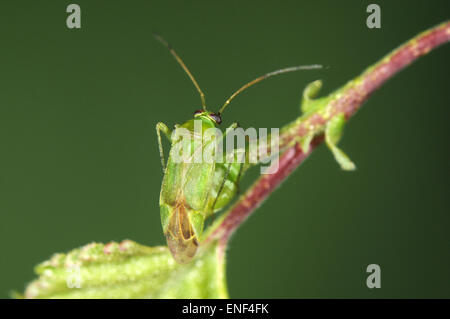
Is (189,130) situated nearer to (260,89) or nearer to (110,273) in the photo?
(110,273)

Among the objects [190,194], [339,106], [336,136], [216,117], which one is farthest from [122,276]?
[339,106]

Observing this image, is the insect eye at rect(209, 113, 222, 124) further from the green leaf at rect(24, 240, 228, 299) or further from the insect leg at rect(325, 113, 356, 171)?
the insect leg at rect(325, 113, 356, 171)

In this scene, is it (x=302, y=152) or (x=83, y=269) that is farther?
(x=83, y=269)

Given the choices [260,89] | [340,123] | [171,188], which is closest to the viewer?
[340,123]

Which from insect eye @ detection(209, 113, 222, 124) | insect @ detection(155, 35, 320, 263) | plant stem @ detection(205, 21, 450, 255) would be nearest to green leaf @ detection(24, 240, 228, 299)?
insect @ detection(155, 35, 320, 263)

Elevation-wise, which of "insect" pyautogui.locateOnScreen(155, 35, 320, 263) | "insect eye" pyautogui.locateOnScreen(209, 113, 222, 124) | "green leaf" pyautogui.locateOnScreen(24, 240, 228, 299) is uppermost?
"insect eye" pyautogui.locateOnScreen(209, 113, 222, 124)

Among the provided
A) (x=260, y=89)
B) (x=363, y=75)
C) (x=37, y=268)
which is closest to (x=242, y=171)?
(x=363, y=75)

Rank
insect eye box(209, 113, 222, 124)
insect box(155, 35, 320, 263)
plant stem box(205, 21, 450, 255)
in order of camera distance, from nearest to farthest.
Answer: plant stem box(205, 21, 450, 255) → insect box(155, 35, 320, 263) → insect eye box(209, 113, 222, 124)
